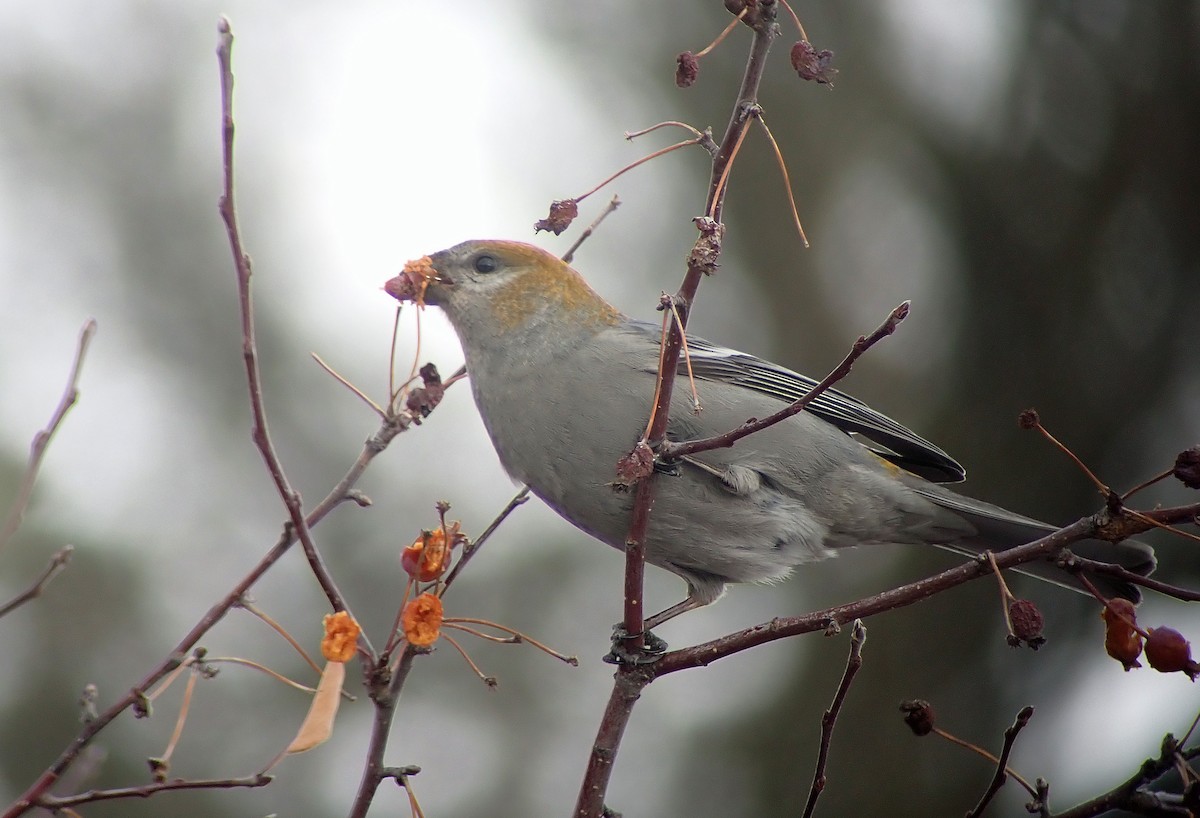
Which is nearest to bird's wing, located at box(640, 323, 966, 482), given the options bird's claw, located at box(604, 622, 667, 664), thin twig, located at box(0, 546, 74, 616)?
bird's claw, located at box(604, 622, 667, 664)

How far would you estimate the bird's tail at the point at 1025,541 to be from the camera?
3789 millimetres

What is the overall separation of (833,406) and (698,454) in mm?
673

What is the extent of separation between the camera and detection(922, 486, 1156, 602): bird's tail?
3.79 meters

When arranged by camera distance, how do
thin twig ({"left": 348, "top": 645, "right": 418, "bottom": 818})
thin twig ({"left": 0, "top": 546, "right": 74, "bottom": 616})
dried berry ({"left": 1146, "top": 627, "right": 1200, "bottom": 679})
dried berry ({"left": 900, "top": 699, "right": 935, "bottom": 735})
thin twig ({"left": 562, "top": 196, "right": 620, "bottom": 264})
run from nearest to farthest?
thin twig ({"left": 0, "top": 546, "right": 74, "bottom": 616}), thin twig ({"left": 348, "top": 645, "right": 418, "bottom": 818}), dried berry ({"left": 1146, "top": 627, "right": 1200, "bottom": 679}), dried berry ({"left": 900, "top": 699, "right": 935, "bottom": 735}), thin twig ({"left": 562, "top": 196, "right": 620, "bottom": 264})

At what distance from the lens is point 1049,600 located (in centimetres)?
748

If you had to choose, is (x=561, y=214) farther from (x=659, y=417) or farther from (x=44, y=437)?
(x=44, y=437)

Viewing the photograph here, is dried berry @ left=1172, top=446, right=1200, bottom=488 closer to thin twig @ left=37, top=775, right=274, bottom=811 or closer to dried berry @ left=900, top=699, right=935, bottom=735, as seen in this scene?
dried berry @ left=900, top=699, right=935, bottom=735

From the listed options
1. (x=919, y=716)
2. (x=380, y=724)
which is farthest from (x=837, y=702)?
(x=380, y=724)

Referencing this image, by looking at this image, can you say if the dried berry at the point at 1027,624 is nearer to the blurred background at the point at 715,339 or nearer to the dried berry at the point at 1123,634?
the dried berry at the point at 1123,634

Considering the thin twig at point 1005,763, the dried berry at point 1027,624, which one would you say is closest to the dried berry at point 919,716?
the thin twig at point 1005,763

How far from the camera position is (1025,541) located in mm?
4262

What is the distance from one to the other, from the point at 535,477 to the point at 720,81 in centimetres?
655

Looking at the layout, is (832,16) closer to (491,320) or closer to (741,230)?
(741,230)

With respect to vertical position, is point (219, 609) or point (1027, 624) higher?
point (1027, 624)
